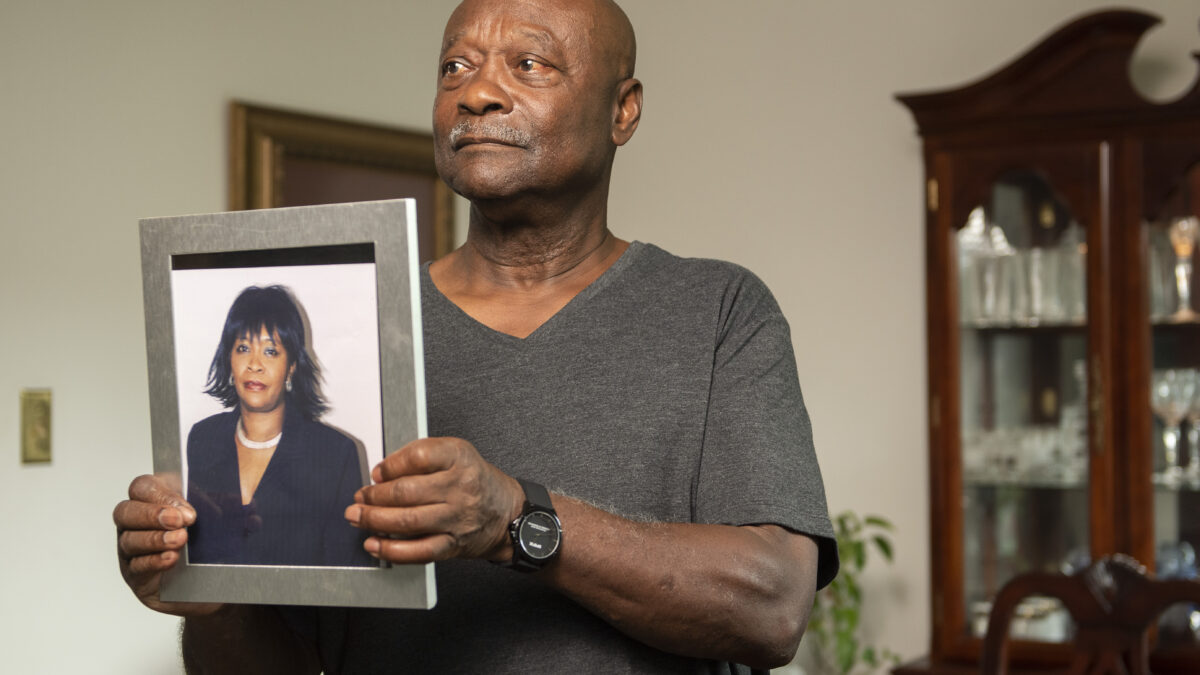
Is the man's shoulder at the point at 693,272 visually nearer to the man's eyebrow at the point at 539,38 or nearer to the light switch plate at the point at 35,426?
the man's eyebrow at the point at 539,38

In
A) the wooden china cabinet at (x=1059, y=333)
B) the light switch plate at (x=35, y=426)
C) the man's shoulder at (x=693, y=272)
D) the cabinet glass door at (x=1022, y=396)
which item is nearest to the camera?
the man's shoulder at (x=693, y=272)

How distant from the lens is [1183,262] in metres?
2.85

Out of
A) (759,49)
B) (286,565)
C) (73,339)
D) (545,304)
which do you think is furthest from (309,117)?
(286,565)

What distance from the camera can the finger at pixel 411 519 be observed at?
798 millimetres

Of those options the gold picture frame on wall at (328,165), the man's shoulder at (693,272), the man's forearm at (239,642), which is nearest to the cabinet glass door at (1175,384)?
the gold picture frame on wall at (328,165)

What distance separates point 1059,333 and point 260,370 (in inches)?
97.3

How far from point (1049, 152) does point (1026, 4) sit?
557 millimetres

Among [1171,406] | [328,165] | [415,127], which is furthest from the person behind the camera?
[415,127]

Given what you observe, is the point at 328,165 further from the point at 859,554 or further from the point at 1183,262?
the point at 1183,262

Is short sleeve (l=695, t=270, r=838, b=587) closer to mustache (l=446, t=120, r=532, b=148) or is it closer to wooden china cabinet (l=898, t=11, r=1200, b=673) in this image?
mustache (l=446, t=120, r=532, b=148)

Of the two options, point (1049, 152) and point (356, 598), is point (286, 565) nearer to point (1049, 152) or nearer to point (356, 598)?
point (356, 598)

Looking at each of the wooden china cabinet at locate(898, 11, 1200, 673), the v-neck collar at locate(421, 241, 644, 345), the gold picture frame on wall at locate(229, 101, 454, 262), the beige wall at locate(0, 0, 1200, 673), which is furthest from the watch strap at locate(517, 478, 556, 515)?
the wooden china cabinet at locate(898, 11, 1200, 673)

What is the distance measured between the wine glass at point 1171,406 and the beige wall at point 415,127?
0.67m

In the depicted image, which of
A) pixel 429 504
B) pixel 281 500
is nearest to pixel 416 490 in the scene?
pixel 429 504
